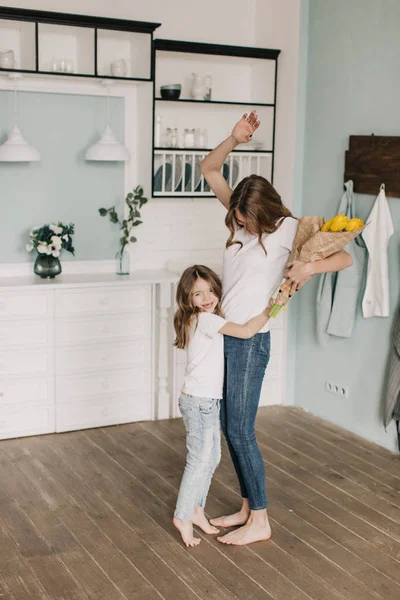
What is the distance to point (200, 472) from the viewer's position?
122 inches

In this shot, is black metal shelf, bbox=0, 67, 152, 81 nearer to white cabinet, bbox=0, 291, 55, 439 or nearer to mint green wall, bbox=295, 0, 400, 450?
mint green wall, bbox=295, 0, 400, 450

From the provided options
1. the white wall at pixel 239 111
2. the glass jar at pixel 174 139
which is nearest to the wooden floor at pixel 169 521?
the white wall at pixel 239 111

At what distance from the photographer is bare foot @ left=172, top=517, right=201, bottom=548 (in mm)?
3137

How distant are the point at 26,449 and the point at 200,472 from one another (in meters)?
1.48

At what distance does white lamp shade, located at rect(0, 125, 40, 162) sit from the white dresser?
675 mm

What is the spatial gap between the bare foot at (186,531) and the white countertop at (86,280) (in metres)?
1.67

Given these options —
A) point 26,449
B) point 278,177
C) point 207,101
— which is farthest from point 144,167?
point 26,449

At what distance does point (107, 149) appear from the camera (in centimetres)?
456

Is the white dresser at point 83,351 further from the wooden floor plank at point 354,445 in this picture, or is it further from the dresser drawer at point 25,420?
the wooden floor plank at point 354,445

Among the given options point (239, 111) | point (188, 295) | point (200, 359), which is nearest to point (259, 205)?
point (188, 295)

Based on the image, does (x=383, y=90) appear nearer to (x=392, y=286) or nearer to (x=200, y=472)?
(x=392, y=286)

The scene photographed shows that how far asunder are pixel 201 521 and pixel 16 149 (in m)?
2.26

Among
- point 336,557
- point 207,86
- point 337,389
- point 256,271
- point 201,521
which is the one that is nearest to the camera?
point 256,271

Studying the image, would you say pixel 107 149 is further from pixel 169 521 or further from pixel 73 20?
pixel 169 521
